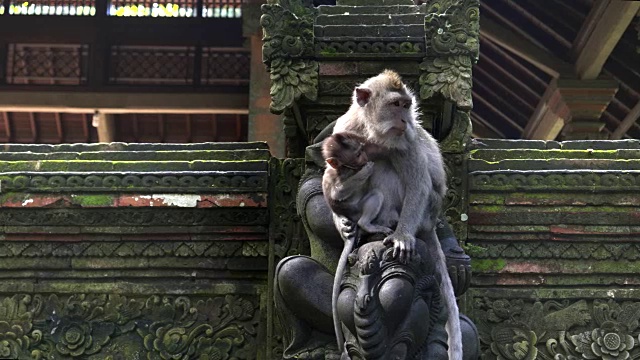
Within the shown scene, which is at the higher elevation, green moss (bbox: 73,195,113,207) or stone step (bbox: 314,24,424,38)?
stone step (bbox: 314,24,424,38)

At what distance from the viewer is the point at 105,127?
792 inches

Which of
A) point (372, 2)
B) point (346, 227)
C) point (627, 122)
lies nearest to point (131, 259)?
point (346, 227)

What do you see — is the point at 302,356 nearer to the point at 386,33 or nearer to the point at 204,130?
the point at 386,33

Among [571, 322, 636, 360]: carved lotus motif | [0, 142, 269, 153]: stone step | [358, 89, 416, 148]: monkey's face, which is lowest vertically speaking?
[571, 322, 636, 360]: carved lotus motif

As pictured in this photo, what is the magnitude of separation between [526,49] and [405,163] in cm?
1234

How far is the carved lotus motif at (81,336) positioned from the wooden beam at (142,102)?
13.0 meters

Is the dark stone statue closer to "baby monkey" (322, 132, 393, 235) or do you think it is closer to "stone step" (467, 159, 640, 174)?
"baby monkey" (322, 132, 393, 235)

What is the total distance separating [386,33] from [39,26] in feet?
46.7

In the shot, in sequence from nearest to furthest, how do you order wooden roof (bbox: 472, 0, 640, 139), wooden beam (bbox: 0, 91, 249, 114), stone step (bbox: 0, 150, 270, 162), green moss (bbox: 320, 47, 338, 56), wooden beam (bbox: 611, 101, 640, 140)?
green moss (bbox: 320, 47, 338, 56)
stone step (bbox: 0, 150, 270, 162)
wooden roof (bbox: 472, 0, 640, 139)
wooden beam (bbox: 611, 101, 640, 140)
wooden beam (bbox: 0, 91, 249, 114)

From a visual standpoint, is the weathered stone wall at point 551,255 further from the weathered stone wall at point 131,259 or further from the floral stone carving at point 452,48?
the weathered stone wall at point 131,259

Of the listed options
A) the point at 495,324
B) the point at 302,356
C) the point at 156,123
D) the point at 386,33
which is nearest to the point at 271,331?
the point at 302,356

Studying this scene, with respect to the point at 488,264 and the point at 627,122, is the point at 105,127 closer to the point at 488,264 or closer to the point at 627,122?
the point at 627,122

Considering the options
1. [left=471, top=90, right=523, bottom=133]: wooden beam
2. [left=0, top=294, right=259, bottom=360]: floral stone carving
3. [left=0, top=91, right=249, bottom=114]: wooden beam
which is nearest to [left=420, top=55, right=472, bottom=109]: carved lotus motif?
[left=0, top=294, right=259, bottom=360]: floral stone carving

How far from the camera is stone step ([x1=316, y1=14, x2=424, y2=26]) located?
19.7 feet
